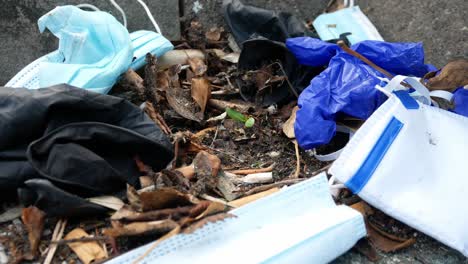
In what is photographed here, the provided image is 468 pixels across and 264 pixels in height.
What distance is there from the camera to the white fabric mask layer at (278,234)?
1160mm

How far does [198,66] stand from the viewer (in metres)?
2.16

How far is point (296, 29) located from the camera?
224cm

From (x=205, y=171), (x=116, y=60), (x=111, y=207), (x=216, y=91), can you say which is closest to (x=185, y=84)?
(x=216, y=91)

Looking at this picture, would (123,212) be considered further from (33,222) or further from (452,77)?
(452,77)

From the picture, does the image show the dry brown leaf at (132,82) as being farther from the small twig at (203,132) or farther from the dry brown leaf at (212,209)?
the dry brown leaf at (212,209)

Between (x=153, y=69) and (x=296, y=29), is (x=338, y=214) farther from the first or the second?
(x=296, y=29)

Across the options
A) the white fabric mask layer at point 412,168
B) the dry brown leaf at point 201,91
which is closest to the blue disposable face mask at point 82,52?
the dry brown leaf at point 201,91

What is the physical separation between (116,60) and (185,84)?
1.26 feet

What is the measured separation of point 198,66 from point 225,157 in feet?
2.15

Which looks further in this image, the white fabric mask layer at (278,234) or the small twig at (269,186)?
the small twig at (269,186)

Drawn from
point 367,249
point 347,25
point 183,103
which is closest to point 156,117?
point 183,103

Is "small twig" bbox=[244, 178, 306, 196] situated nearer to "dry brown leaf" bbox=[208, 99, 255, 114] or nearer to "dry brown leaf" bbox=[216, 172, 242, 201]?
"dry brown leaf" bbox=[216, 172, 242, 201]

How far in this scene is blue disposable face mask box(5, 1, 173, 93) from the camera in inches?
68.8

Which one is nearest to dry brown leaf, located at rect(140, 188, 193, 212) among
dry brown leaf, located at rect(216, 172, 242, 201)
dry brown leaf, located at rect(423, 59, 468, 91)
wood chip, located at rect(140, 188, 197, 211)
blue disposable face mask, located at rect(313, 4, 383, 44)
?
wood chip, located at rect(140, 188, 197, 211)
